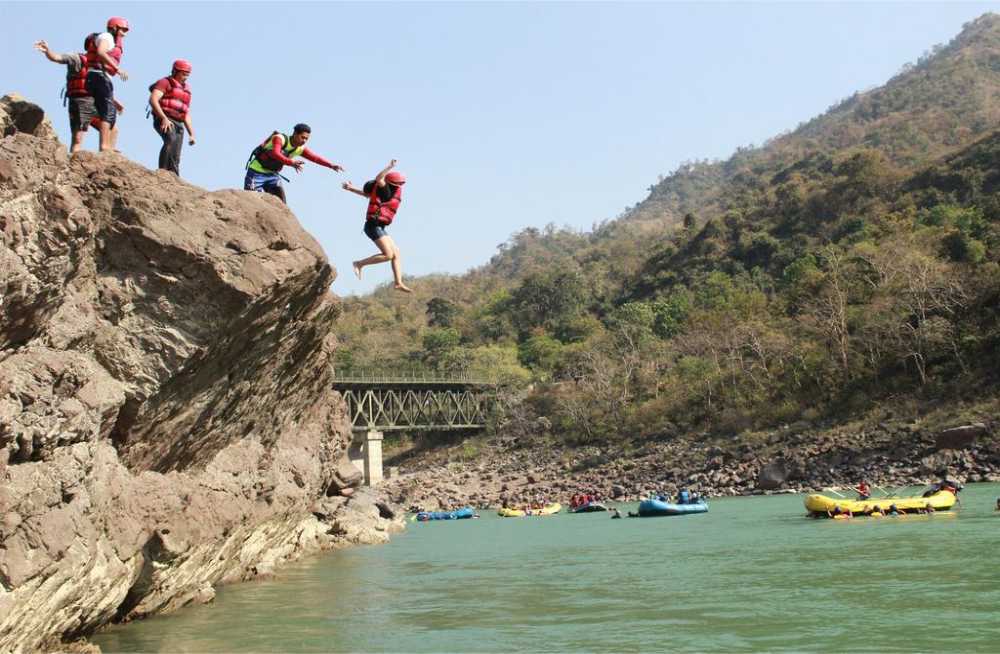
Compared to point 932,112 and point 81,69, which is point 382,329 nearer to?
point 932,112

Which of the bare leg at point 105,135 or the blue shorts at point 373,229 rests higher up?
the bare leg at point 105,135

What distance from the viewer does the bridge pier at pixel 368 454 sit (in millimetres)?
59419

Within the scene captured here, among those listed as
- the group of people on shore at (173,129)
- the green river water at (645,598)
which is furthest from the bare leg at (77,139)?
the green river water at (645,598)

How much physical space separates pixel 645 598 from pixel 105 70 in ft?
32.2

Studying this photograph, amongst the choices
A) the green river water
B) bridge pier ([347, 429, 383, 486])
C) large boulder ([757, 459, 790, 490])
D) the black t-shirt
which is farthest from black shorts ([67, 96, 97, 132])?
bridge pier ([347, 429, 383, 486])

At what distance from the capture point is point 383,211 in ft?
35.0

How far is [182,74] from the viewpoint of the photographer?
10.5m

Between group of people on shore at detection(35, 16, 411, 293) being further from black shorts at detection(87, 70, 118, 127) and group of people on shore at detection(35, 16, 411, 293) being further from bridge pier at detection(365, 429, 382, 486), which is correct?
bridge pier at detection(365, 429, 382, 486)

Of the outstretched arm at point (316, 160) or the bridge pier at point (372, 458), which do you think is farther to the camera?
the bridge pier at point (372, 458)

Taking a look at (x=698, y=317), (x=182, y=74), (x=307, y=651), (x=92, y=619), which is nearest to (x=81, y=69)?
(x=182, y=74)

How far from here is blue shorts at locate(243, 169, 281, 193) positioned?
11.3 metres

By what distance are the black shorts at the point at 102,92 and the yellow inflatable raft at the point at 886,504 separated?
853 inches

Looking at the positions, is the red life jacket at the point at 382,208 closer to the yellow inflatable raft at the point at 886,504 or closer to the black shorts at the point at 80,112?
the black shorts at the point at 80,112

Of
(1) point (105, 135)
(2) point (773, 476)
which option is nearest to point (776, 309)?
(2) point (773, 476)
